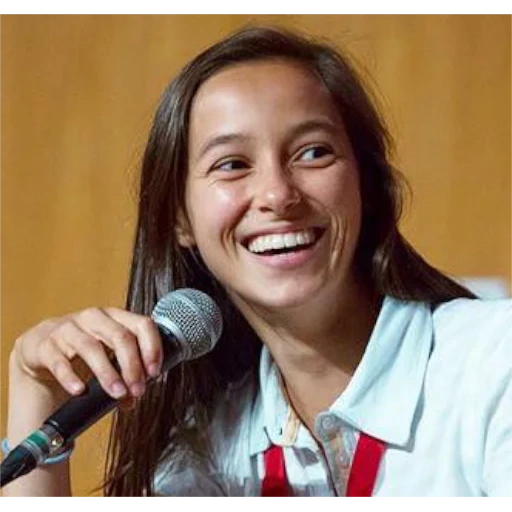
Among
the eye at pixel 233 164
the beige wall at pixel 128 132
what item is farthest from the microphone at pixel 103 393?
the beige wall at pixel 128 132

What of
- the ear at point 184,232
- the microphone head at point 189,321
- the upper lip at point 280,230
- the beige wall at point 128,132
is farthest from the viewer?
the beige wall at point 128,132

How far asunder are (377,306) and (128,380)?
1.08 feet

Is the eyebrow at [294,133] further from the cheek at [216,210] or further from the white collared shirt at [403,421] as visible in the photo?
the white collared shirt at [403,421]

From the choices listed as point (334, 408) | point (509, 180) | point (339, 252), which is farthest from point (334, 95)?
point (509, 180)

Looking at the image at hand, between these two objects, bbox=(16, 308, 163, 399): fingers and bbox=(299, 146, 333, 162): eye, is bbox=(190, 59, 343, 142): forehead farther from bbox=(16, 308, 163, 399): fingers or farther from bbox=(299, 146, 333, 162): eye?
bbox=(16, 308, 163, 399): fingers

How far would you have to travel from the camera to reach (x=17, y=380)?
1156mm

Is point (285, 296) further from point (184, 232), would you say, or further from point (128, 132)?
point (128, 132)

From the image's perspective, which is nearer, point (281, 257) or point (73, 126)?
point (281, 257)

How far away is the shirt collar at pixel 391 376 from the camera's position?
3.60ft

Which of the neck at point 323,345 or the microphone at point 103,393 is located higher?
the microphone at point 103,393

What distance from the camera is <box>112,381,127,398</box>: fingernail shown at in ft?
2.95

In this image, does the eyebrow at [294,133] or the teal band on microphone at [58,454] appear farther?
the eyebrow at [294,133]

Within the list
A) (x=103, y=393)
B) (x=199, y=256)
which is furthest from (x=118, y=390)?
(x=199, y=256)

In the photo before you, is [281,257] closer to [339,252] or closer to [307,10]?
[339,252]
